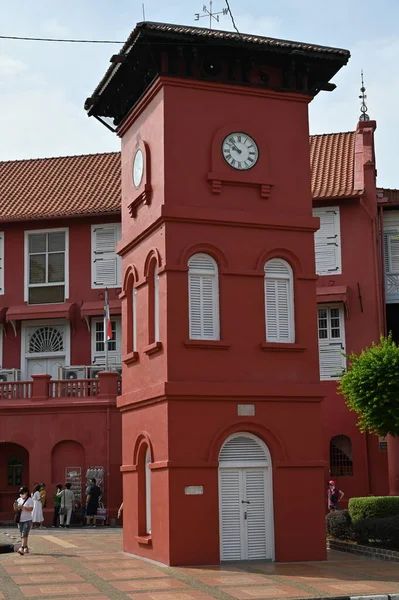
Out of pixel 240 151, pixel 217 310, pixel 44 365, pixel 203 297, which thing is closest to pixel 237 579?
pixel 217 310

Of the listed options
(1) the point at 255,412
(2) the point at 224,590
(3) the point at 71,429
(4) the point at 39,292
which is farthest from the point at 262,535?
(4) the point at 39,292

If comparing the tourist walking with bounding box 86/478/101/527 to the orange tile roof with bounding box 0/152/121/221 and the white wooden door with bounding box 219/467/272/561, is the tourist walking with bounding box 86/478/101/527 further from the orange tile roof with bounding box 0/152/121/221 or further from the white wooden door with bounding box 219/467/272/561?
the white wooden door with bounding box 219/467/272/561

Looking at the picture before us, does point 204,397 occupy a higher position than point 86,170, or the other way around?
point 86,170

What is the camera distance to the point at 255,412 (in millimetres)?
19688

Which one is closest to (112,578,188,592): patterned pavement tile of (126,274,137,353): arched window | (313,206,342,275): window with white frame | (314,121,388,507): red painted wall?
(126,274,137,353): arched window

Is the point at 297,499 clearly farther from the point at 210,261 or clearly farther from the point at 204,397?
the point at 210,261

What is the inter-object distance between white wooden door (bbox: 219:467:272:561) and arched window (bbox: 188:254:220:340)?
2817mm

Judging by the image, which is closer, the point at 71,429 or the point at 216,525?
the point at 216,525

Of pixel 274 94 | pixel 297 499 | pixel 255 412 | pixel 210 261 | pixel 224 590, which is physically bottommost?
pixel 224 590

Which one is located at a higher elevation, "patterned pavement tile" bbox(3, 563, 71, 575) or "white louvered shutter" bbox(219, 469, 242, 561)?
"white louvered shutter" bbox(219, 469, 242, 561)

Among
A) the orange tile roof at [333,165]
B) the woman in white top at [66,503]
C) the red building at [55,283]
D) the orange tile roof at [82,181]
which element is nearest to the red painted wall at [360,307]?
the orange tile roof at [333,165]

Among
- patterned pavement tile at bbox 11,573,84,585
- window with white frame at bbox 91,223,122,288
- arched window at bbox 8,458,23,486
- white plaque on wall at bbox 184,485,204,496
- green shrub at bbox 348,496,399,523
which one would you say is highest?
window with white frame at bbox 91,223,122,288

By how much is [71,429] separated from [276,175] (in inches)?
538

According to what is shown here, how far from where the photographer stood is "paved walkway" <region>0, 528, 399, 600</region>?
15.5 metres
